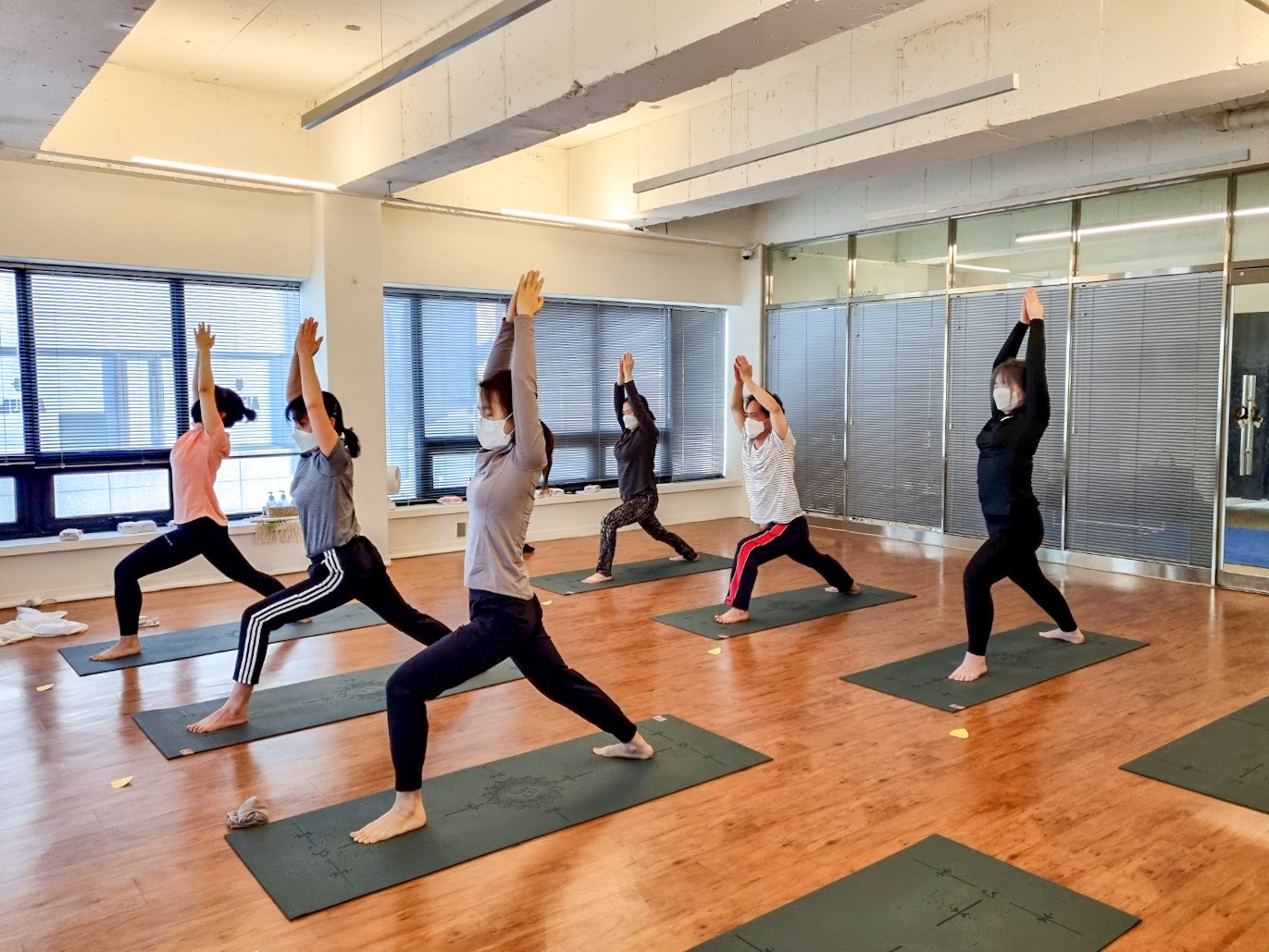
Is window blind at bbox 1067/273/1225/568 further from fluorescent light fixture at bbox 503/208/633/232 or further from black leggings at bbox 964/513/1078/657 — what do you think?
fluorescent light fixture at bbox 503/208/633/232

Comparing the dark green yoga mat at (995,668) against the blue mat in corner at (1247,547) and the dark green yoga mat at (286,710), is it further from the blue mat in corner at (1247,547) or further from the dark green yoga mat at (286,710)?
the blue mat in corner at (1247,547)

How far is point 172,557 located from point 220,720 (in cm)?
123

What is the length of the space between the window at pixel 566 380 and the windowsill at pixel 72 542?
6.69 ft

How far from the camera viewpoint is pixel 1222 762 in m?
3.38

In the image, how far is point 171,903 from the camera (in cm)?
248

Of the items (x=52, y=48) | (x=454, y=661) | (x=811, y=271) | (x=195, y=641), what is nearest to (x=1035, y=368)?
(x=454, y=661)

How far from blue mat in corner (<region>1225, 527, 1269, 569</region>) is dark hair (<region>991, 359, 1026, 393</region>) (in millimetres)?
3195

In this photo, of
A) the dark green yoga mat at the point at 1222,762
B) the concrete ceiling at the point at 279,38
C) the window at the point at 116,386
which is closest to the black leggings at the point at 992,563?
the dark green yoga mat at the point at 1222,762

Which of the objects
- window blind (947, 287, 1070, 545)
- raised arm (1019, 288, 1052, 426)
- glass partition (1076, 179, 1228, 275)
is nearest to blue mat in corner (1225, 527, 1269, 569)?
window blind (947, 287, 1070, 545)

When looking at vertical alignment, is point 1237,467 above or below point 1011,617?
above

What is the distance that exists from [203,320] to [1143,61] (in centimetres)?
606

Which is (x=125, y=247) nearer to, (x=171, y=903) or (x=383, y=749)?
(x=383, y=749)

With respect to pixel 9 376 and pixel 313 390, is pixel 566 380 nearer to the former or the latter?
pixel 9 376

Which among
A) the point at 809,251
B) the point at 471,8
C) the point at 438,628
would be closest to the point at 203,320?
the point at 471,8
